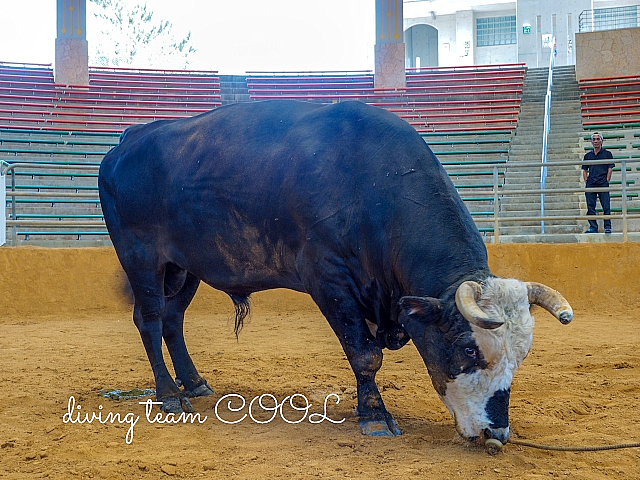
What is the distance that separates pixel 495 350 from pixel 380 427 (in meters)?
0.88

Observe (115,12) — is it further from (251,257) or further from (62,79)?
(251,257)

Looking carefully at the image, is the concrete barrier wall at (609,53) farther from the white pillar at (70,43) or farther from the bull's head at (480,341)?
the bull's head at (480,341)

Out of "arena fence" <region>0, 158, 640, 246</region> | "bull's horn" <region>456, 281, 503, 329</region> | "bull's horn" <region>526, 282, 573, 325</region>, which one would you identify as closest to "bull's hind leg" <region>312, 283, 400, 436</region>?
"bull's horn" <region>456, 281, 503, 329</region>

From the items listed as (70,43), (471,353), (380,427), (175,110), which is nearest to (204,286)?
(380,427)

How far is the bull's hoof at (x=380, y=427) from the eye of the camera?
355cm

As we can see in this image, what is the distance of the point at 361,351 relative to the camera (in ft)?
12.0

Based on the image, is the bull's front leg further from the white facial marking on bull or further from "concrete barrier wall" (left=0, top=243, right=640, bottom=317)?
"concrete barrier wall" (left=0, top=243, right=640, bottom=317)

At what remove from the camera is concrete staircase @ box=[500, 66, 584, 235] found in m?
13.8

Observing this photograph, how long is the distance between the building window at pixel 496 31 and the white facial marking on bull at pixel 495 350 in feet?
112

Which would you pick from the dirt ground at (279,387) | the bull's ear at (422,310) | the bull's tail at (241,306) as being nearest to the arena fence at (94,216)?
the dirt ground at (279,387)

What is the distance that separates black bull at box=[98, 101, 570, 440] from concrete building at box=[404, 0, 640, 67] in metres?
28.1

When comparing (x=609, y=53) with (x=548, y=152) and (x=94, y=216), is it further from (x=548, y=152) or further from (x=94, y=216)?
(x=94, y=216)

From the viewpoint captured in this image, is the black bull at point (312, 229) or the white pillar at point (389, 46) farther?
the white pillar at point (389, 46)

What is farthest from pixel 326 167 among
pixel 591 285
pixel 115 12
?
pixel 115 12
